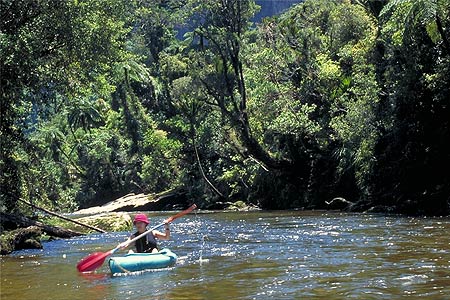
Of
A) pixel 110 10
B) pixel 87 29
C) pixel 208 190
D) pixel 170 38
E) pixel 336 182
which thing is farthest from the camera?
pixel 170 38

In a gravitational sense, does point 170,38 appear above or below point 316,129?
above

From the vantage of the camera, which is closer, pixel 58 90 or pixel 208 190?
pixel 58 90

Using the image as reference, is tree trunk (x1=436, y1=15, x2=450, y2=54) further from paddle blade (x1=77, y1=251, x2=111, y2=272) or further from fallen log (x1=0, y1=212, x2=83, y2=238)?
paddle blade (x1=77, y1=251, x2=111, y2=272)

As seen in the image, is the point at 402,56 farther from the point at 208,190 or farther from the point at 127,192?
the point at 127,192

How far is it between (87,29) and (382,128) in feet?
43.7

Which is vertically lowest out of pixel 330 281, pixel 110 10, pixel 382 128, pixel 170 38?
pixel 330 281

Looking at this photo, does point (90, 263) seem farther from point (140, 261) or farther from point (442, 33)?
point (442, 33)

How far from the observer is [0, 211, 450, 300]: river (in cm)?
864

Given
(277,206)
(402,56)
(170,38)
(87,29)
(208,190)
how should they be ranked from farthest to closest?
1. (170,38)
2. (208,190)
3. (277,206)
4. (402,56)
5. (87,29)

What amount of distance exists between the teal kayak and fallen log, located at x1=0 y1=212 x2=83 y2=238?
6886 millimetres

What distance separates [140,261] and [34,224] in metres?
7.44

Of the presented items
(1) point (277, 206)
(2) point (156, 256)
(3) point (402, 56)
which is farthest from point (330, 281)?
(1) point (277, 206)

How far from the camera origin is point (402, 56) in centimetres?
2320

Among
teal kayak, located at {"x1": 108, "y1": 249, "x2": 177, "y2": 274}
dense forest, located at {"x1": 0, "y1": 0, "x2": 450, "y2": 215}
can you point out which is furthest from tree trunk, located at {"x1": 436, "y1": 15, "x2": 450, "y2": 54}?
teal kayak, located at {"x1": 108, "y1": 249, "x2": 177, "y2": 274}
